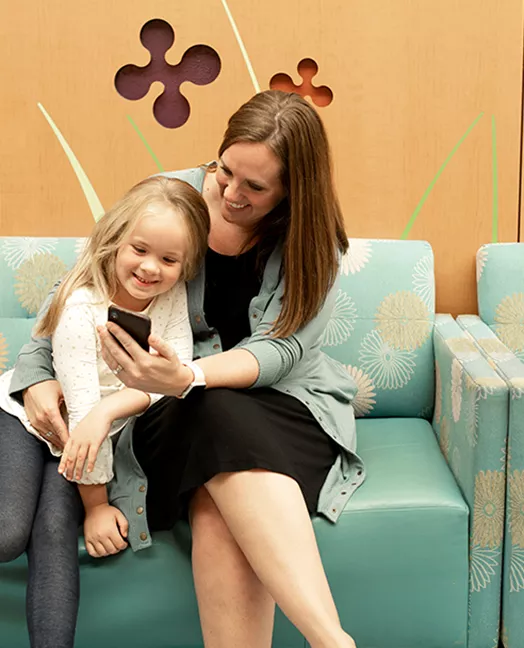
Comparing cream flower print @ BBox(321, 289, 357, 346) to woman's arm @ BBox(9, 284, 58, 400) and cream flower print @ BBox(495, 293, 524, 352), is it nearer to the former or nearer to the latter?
cream flower print @ BBox(495, 293, 524, 352)

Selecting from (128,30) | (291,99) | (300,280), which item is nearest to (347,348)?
(300,280)

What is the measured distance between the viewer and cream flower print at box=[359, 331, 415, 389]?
2041mm

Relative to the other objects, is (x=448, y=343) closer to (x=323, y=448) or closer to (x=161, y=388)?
(x=323, y=448)

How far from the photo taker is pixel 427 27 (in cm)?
213

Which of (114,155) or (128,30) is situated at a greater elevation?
(128,30)

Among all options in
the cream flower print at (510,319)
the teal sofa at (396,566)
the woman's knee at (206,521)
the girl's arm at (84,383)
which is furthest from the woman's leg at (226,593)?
the cream flower print at (510,319)

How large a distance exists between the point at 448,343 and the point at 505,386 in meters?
0.34

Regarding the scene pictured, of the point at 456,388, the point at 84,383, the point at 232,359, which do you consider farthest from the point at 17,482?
the point at 456,388

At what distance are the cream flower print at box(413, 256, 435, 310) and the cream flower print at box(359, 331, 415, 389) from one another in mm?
148

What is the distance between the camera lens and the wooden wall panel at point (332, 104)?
2.13 metres

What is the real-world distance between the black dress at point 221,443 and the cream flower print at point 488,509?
291 millimetres

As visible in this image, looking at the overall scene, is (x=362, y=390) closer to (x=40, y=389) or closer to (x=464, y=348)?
(x=464, y=348)

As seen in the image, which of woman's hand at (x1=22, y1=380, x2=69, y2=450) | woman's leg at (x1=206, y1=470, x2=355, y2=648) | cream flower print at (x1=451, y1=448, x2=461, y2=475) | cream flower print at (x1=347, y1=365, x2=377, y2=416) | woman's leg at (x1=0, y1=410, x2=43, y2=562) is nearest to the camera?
woman's leg at (x1=206, y1=470, x2=355, y2=648)

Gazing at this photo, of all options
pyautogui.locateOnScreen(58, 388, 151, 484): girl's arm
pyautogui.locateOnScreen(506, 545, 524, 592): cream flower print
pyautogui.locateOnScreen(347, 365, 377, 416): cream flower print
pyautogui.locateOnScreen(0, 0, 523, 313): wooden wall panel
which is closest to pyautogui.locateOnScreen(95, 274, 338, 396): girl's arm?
pyautogui.locateOnScreen(58, 388, 151, 484): girl's arm
